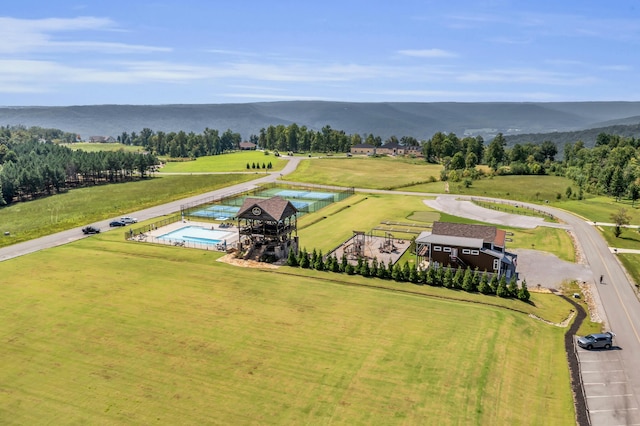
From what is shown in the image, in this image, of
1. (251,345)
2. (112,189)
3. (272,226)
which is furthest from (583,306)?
(112,189)

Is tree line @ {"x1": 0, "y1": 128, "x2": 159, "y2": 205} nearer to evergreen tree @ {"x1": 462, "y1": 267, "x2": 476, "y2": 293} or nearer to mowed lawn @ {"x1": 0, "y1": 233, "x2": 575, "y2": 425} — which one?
mowed lawn @ {"x1": 0, "y1": 233, "x2": 575, "y2": 425}

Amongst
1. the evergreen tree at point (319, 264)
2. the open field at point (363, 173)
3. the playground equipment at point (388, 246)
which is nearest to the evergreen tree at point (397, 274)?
the evergreen tree at point (319, 264)

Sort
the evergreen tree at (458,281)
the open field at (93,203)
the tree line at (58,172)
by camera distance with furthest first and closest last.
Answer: the tree line at (58,172)
the open field at (93,203)
the evergreen tree at (458,281)

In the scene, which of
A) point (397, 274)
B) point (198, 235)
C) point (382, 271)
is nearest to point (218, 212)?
point (198, 235)

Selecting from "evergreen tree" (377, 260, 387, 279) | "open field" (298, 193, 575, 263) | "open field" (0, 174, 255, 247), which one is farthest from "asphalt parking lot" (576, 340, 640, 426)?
"open field" (0, 174, 255, 247)

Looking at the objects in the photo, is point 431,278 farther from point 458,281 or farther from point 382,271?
point 382,271

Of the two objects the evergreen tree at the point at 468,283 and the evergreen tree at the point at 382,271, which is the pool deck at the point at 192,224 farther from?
the evergreen tree at the point at 468,283
